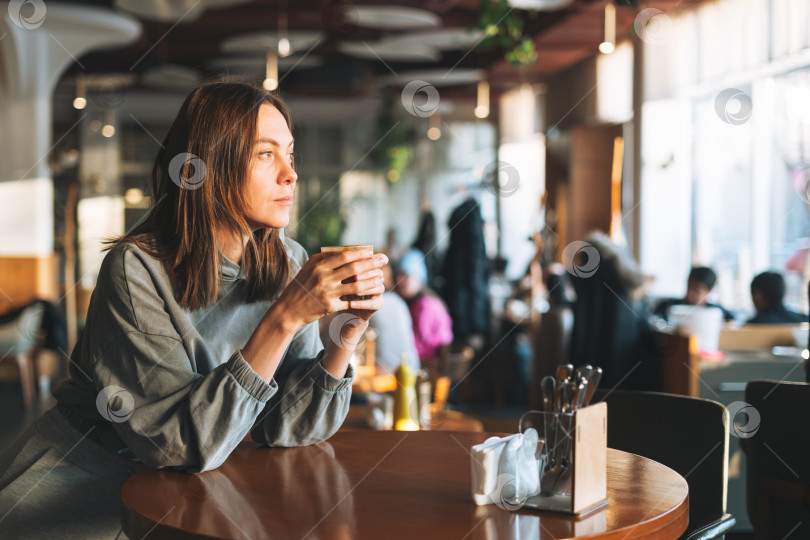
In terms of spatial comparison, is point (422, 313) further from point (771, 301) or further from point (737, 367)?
point (737, 367)

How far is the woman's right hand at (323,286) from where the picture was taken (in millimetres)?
1452

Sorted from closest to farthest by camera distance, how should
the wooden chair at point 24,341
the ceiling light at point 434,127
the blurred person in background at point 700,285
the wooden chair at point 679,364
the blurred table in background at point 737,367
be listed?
the blurred table in background at point 737,367 < the wooden chair at point 679,364 < the blurred person in background at point 700,285 < the wooden chair at point 24,341 < the ceiling light at point 434,127

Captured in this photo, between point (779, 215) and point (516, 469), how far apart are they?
532 cm

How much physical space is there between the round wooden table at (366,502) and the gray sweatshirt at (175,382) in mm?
59

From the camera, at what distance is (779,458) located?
6.77 feet

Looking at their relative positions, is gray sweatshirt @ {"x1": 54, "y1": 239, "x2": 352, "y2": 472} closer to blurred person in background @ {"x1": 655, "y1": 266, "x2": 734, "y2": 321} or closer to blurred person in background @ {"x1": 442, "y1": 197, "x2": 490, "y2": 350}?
blurred person in background @ {"x1": 655, "y1": 266, "x2": 734, "y2": 321}

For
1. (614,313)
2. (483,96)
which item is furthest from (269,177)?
(483,96)

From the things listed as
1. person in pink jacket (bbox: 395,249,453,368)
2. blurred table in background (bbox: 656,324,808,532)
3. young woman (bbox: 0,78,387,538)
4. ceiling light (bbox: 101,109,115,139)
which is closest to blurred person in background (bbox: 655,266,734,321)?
blurred table in background (bbox: 656,324,808,532)

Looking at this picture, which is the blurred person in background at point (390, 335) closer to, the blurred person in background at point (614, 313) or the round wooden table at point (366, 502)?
the blurred person in background at point (614, 313)

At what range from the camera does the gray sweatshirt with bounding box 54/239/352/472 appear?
1.42 meters

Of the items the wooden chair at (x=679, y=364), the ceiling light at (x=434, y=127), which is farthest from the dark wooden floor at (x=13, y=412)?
the ceiling light at (x=434, y=127)

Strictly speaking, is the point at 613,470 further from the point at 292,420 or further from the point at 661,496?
the point at 292,420

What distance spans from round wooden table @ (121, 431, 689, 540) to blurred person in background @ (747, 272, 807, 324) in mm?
3348

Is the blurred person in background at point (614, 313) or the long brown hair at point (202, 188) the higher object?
the long brown hair at point (202, 188)
